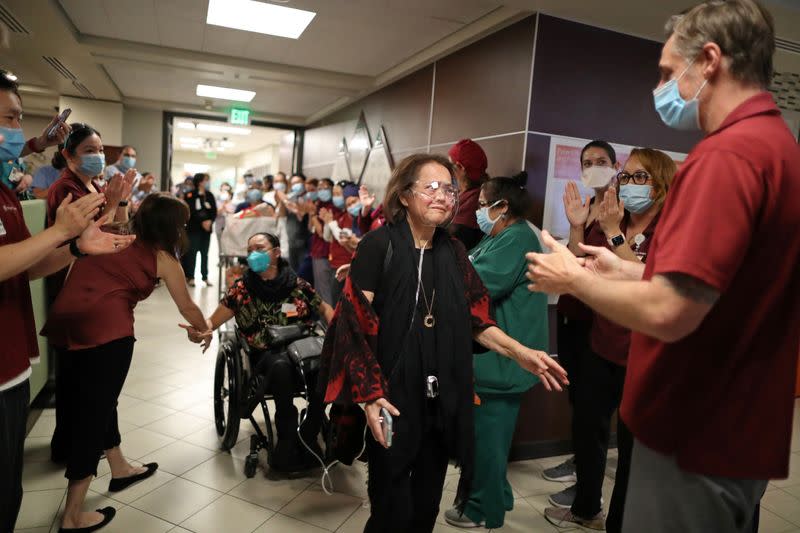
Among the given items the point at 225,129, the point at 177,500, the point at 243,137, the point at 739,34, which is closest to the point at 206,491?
the point at 177,500

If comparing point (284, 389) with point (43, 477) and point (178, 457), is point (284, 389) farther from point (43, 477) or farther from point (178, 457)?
point (43, 477)

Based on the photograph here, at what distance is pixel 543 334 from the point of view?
2.51m

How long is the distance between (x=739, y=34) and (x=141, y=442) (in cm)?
337

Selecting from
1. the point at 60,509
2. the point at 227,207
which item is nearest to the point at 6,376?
the point at 60,509

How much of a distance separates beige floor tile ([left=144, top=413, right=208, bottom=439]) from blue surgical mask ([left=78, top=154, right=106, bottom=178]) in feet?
5.22

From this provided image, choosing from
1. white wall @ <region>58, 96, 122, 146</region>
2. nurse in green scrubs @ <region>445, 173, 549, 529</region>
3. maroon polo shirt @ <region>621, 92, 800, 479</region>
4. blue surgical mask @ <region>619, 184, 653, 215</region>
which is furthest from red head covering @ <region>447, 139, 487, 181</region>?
white wall @ <region>58, 96, 122, 146</region>

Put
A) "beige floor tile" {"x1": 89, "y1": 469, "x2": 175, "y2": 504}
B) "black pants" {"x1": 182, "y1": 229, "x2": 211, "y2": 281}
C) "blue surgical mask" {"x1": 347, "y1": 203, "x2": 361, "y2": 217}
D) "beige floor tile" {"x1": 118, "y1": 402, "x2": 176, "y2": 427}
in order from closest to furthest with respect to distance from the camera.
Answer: "beige floor tile" {"x1": 89, "y1": 469, "x2": 175, "y2": 504}, "beige floor tile" {"x1": 118, "y1": 402, "x2": 176, "y2": 427}, "blue surgical mask" {"x1": 347, "y1": 203, "x2": 361, "y2": 217}, "black pants" {"x1": 182, "y1": 229, "x2": 211, "y2": 281}

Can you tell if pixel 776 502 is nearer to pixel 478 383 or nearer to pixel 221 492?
pixel 478 383

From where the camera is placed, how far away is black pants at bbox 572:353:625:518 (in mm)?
2418

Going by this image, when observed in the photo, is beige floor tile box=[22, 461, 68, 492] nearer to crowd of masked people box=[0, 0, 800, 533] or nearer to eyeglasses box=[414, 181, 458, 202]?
crowd of masked people box=[0, 0, 800, 533]

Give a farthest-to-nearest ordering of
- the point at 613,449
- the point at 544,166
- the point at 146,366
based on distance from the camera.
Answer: the point at 146,366 → the point at 613,449 → the point at 544,166

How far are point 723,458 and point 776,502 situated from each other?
2678mm

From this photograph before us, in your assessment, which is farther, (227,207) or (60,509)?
(227,207)

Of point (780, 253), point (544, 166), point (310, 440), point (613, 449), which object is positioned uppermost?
point (544, 166)
